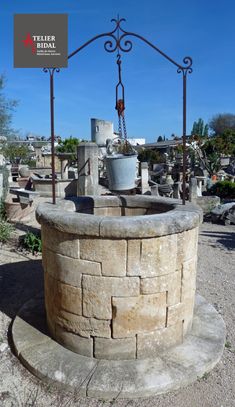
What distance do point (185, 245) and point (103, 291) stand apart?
0.82m

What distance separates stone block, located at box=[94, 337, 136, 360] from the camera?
2660 millimetres

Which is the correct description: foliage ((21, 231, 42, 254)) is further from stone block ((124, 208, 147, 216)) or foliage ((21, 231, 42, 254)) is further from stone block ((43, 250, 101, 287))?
stone block ((43, 250, 101, 287))

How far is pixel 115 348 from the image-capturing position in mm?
2666

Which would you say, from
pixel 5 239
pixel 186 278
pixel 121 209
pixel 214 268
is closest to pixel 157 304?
pixel 186 278

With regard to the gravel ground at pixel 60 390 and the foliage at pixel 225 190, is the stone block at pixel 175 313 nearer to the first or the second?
the gravel ground at pixel 60 390

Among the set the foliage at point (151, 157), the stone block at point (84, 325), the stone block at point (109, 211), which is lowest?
the stone block at point (84, 325)

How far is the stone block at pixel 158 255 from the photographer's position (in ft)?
8.36

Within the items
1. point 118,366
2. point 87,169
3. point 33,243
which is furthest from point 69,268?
point 87,169

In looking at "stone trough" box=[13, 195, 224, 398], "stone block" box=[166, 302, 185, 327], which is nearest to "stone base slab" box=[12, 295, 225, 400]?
"stone trough" box=[13, 195, 224, 398]

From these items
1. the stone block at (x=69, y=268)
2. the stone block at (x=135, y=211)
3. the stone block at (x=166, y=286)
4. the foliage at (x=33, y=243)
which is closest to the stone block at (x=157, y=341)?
the stone block at (x=166, y=286)

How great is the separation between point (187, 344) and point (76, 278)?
1.23 metres

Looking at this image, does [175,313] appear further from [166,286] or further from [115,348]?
[115,348]

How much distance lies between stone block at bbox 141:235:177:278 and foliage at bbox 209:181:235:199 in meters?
10.8

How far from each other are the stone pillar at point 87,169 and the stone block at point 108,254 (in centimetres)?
448
